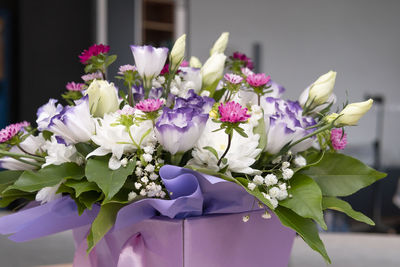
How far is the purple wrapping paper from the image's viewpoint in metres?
0.50

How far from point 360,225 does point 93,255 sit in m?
3.29

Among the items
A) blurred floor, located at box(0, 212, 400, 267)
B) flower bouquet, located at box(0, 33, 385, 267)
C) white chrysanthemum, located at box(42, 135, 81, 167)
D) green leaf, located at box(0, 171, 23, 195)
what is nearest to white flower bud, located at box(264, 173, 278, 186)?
flower bouquet, located at box(0, 33, 385, 267)

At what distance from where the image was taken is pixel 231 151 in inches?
Result: 20.2

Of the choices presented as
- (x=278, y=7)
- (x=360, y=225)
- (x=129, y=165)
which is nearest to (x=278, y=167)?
(x=129, y=165)

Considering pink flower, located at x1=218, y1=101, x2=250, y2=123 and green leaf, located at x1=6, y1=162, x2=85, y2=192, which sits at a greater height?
pink flower, located at x1=218, y1=101, x2=250, y2=123

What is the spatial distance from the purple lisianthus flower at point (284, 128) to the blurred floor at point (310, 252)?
409 millimetres

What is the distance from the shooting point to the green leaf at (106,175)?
1.58ft

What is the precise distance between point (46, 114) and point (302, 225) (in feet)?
1.11

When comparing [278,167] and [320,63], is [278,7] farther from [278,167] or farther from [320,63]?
[278,167]

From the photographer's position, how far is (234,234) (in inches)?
21.5

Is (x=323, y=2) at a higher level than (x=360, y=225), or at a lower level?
higher

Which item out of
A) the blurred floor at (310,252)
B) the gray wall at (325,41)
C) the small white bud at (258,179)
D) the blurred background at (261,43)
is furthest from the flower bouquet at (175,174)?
the gray wall at (325,41)

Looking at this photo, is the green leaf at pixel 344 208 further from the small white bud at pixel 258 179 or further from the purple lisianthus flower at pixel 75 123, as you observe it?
the purple lisianthus flower at pixel 75 123

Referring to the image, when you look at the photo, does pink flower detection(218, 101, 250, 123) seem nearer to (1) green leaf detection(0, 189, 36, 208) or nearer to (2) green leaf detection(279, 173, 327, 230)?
(2) green leaf detection(279, 173, 327, 230)
